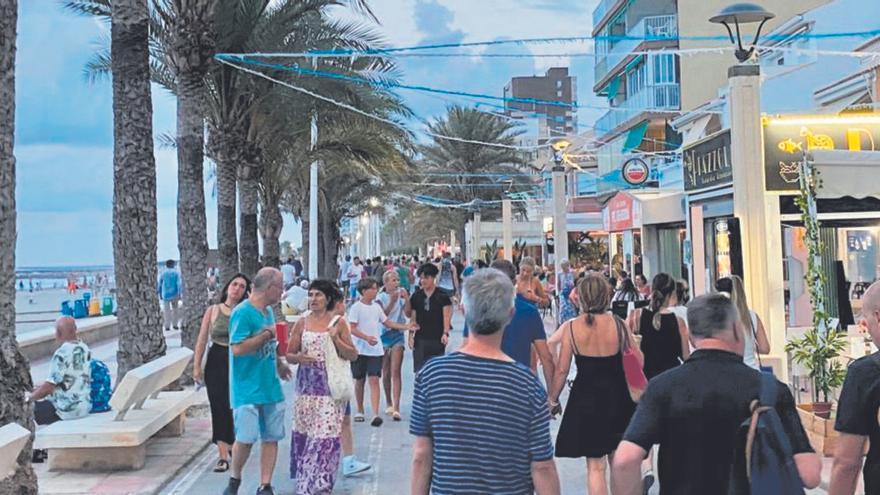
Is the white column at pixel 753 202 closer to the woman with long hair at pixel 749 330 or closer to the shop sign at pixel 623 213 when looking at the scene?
the woman with long hair at pixel 749 330

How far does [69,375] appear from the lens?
7.82 meters

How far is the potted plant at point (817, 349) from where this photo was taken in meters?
7.49

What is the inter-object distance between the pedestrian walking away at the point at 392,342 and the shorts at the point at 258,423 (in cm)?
340

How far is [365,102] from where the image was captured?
21.1 meters

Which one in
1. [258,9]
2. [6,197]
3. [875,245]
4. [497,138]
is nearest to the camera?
[6,197]

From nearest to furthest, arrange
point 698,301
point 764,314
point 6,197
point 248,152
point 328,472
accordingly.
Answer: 1. point 698,301
2. point 6,197
3. point 328,472
4. point 764,314
5. point 248,152

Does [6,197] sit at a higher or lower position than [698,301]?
higher

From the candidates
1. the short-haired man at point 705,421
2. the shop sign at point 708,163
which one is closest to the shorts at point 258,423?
the short-haired man at point 705,421

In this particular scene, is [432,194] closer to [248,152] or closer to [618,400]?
[248,152]

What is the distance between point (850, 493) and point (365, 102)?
1864cm

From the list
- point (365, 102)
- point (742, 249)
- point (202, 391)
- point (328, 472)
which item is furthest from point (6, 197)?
point (365, 102)

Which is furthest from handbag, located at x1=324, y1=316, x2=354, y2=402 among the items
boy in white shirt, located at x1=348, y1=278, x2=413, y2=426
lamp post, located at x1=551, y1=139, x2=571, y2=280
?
lamp post, located at x1=551, y1=139, x2=571, y2=280

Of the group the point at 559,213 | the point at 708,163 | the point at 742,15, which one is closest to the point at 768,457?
the point at 742,15

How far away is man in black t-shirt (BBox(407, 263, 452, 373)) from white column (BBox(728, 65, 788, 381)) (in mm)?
3348
